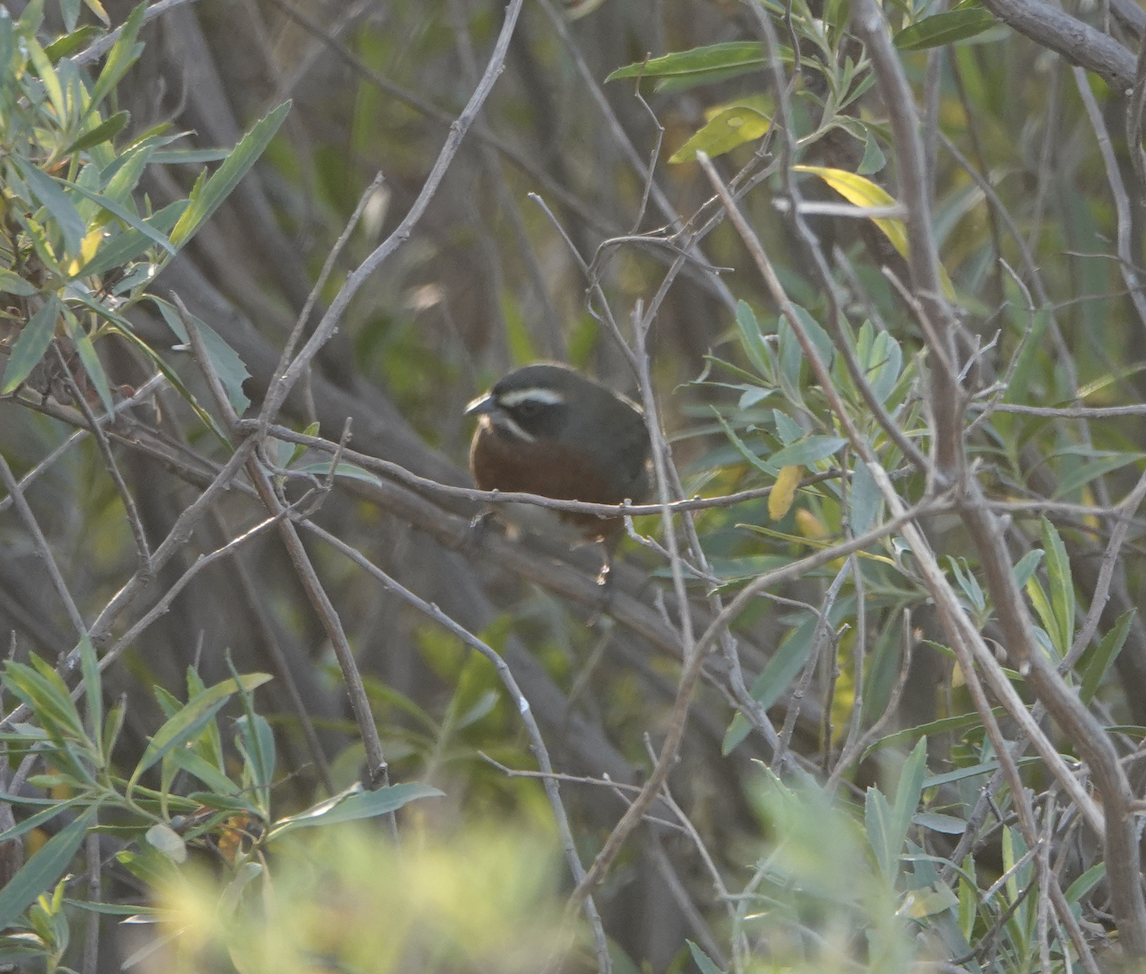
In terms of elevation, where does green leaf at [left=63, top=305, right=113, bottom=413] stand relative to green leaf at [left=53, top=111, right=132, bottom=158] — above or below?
below

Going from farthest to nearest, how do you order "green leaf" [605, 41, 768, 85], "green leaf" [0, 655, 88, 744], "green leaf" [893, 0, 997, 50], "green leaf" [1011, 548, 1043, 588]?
1. "green leaf" [605, 41, 768, 85]
2. "green leaf" [893, 0, 997, 50]
3. "green leaf" [1011, 548, 1043, 588]
4. "green leaf" [0, 655, 88, 744]

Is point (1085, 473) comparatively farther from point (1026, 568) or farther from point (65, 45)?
point (65, 45)

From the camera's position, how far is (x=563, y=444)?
5.64m

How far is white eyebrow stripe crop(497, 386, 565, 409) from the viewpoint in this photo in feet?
17.3

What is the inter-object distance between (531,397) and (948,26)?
3092 millimetres

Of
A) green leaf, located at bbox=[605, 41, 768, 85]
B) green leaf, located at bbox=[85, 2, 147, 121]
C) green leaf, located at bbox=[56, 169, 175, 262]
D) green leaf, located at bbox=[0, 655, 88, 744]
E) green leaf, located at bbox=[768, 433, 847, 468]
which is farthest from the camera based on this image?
green leaf, located at bbox=[605, 41, 768, 85]

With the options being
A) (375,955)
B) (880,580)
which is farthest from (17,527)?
(375,955)

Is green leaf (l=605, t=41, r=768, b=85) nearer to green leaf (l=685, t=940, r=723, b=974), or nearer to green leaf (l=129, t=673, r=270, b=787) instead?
green leaf (l=129, t=673, r=270, b=787)

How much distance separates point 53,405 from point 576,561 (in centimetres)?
337

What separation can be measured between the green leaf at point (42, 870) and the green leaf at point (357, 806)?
25 centimetres

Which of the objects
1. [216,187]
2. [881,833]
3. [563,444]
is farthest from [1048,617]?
[563,444]

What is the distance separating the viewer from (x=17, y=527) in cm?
486

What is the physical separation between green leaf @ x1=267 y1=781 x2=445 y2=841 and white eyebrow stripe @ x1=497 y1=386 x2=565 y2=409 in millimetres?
3482

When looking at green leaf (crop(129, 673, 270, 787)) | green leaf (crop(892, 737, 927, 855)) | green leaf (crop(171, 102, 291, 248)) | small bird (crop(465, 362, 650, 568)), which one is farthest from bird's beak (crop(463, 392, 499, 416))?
green leaf (crop(892, 737, 927, 855))
